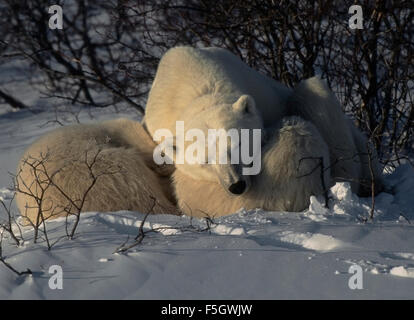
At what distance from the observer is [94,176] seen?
11.8 feet

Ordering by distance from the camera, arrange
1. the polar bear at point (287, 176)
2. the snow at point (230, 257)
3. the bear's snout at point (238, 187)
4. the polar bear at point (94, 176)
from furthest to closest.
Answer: the polar bear at point (94, 176) < the polar bear at point (287, 176) < the bear's snout at point (238, 187) < the snow at point (230, 257)

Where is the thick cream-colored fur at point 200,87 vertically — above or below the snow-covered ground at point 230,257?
above

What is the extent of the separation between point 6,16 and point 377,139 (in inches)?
244

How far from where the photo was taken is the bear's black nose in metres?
3.12

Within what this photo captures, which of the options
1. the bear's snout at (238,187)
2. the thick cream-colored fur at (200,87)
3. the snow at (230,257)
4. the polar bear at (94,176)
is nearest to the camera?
the snow at (230,257)

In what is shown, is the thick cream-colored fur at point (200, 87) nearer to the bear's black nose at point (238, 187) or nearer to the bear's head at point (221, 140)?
the bear's head at point (221, 140)

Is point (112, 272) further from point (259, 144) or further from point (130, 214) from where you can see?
point (259, 144)

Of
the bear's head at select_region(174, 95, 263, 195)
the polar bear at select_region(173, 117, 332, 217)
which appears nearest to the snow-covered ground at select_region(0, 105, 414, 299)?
the polar bear at select_region(173, 117, 332, 217)

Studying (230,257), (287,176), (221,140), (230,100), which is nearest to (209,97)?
(230,100)

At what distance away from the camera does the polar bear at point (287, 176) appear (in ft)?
10.9

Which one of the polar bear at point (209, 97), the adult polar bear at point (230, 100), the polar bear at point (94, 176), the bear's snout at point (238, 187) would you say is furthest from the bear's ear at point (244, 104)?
the polar bear at point (94, 176)

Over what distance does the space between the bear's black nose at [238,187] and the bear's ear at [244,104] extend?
456 millimetres

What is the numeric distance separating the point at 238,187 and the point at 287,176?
1.16ft

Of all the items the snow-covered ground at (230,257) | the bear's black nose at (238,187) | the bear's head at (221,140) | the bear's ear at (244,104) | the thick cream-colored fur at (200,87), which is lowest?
the snow-covered ground at (230,257)
